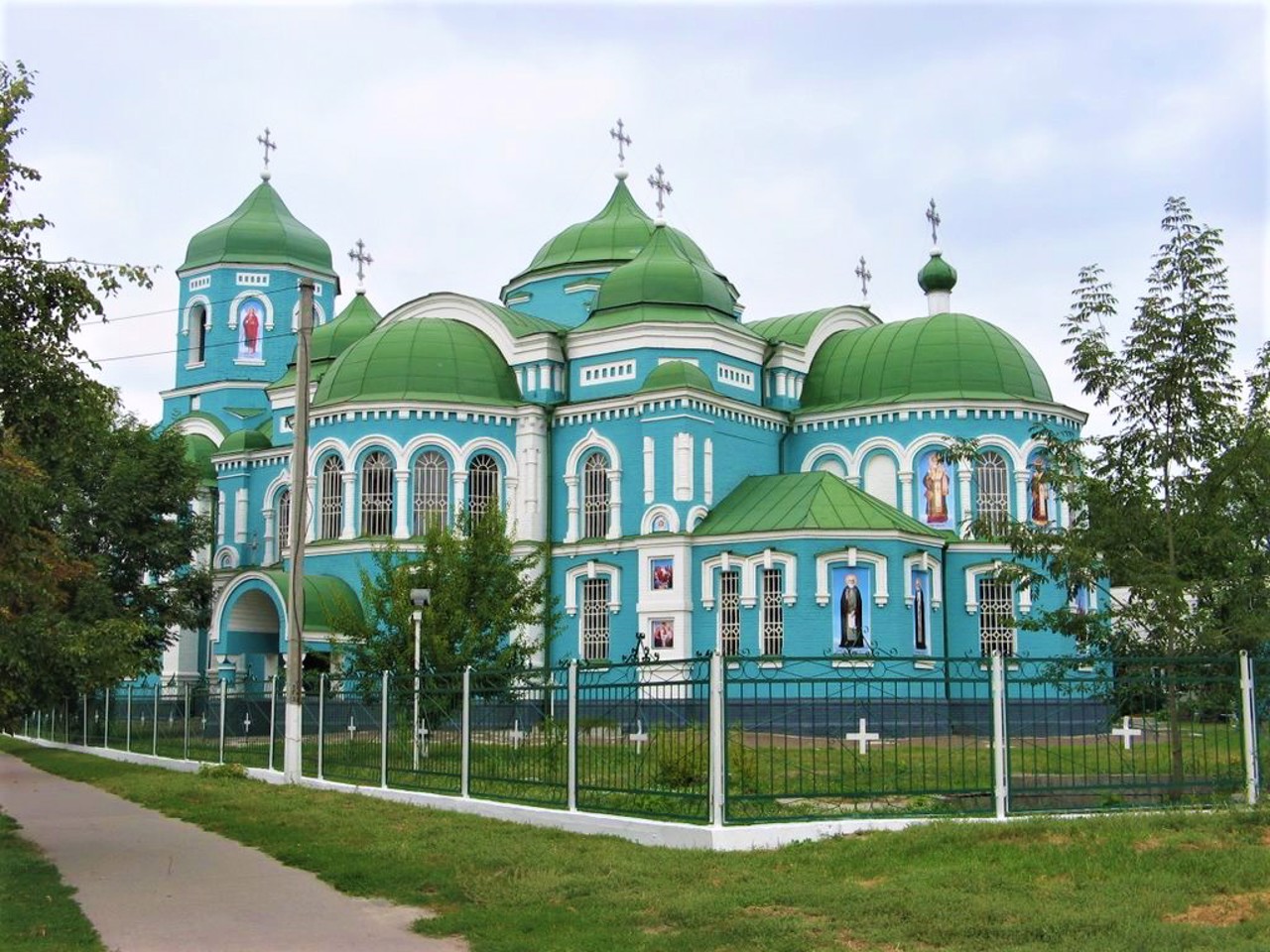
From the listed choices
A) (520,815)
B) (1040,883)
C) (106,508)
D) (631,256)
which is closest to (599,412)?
(631,256)

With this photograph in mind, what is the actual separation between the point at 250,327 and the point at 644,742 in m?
31.2

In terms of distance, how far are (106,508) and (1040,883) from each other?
24.6 metres

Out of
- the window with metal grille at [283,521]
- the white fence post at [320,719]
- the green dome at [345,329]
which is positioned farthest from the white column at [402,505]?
the white fence post at [320,719]

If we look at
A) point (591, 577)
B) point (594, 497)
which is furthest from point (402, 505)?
point (591, 577)

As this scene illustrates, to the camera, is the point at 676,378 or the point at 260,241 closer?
the point at 676,378

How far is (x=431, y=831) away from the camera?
42.9ft

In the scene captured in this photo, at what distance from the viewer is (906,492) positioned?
3100cm

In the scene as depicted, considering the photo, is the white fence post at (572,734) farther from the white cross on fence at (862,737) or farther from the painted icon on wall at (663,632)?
the painted icon on wall at (663,632)

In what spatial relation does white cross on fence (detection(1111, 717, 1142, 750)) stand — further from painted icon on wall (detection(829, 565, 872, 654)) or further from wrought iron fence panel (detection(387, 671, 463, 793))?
painted icon on wall (detection(829, 565, 872, 654))

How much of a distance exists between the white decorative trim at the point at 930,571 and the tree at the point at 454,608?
8361 mm

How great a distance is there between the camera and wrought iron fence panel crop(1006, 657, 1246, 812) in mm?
12367

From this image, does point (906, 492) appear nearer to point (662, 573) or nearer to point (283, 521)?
point (662, 573)

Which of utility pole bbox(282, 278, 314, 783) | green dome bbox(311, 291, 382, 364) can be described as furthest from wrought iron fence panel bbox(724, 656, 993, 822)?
green dome bbox(311, 291, 382, 364)

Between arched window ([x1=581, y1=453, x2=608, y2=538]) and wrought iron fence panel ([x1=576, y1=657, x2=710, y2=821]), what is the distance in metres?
17.8
